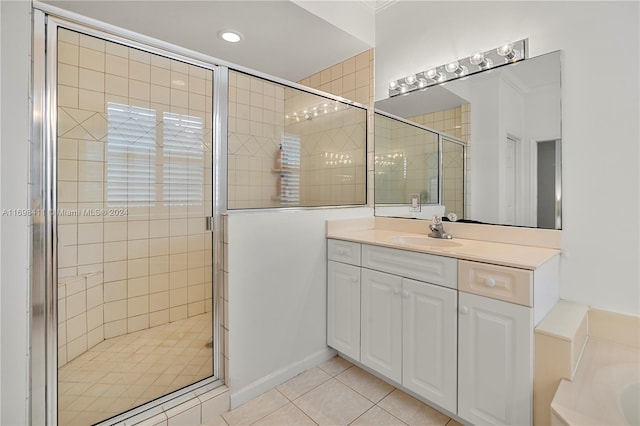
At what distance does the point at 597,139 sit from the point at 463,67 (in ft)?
2.77

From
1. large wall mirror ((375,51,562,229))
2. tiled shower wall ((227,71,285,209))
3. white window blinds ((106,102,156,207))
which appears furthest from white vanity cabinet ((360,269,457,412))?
white window blinds ((106,102,156,207))

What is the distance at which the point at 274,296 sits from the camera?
1.76m

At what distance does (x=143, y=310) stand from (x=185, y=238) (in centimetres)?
48

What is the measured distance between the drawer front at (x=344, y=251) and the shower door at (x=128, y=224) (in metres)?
0.77

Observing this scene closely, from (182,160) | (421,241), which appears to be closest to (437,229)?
(421,241)

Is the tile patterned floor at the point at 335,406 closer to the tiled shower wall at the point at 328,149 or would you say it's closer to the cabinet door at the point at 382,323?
the cabinet door at the point at 382,323

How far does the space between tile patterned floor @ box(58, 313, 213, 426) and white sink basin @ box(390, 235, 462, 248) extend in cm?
126

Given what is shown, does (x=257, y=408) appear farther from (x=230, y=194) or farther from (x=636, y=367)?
(x=636, y=367)

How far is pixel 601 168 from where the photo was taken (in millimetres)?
1414

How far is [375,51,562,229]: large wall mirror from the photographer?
1.57 meters

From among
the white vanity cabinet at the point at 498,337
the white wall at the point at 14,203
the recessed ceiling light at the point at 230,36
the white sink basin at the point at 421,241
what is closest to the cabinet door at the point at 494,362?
the white vanity cabinet at the point at 498,337

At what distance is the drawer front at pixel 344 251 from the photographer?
183 centimetres

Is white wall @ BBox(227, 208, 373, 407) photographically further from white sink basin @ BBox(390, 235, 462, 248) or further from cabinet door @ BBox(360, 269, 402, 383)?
white sink basin @ BBox(390, 235, 462, 248)

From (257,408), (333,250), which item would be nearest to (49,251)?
(257,408)
